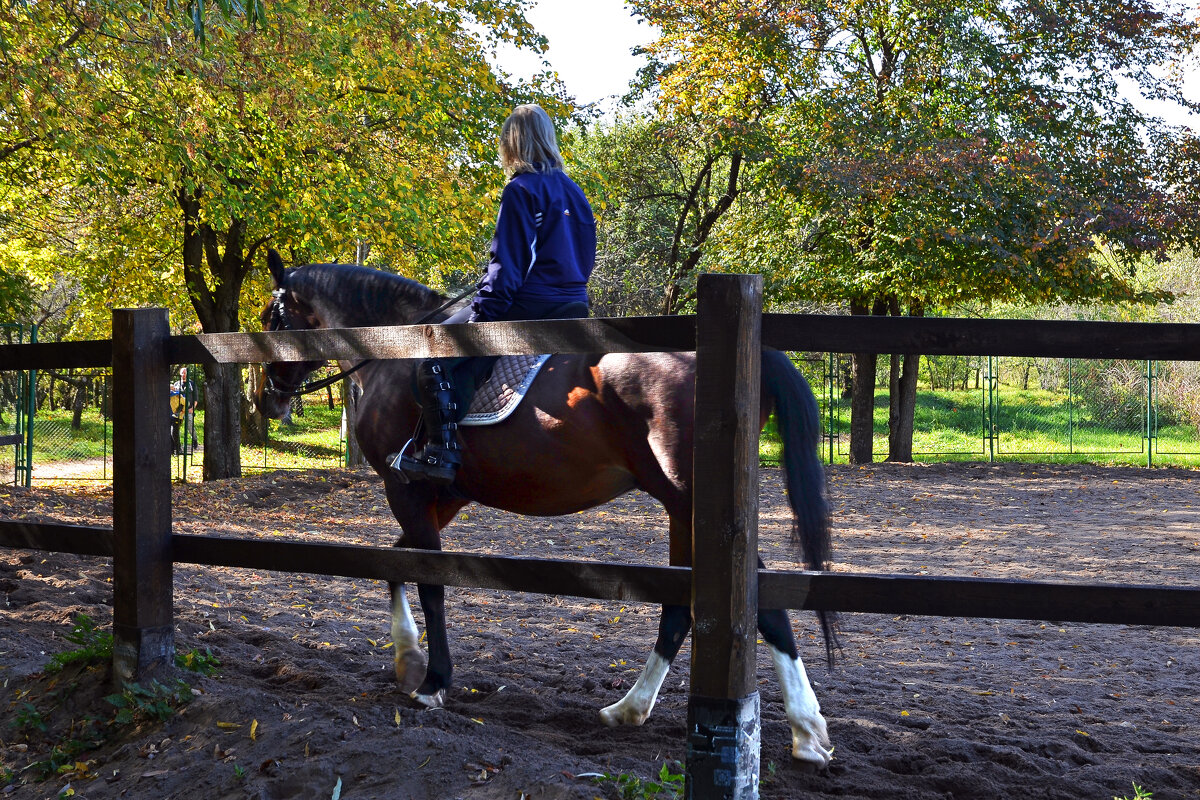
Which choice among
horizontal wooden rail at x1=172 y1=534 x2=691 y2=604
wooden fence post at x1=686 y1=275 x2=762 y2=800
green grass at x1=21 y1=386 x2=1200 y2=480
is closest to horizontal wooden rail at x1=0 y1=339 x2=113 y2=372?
horizontal wooden rail at x1=172 y1=534 x2=691 y2=604

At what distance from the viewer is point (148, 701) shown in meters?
3.96

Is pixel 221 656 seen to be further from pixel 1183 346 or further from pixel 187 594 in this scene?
pixel 1183 346

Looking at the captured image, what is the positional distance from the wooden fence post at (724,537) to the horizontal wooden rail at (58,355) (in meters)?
2.86

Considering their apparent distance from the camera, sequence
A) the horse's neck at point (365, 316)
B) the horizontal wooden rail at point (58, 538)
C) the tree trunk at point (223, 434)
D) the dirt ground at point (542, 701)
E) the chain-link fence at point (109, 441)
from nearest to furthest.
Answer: the dirt ground at point (542, 701), the horizontal wooden rail at point (58, 538), the horse's neck at point (365, 316), the tree trunk at point (223, 434), the chain-link fence at point (109, 441)

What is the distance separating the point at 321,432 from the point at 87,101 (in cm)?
2687

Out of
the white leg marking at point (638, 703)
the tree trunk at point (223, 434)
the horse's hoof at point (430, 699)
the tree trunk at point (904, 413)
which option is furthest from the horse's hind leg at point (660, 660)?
the tree trunk at point (904, 413)

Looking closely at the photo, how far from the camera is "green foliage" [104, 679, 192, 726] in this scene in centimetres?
391

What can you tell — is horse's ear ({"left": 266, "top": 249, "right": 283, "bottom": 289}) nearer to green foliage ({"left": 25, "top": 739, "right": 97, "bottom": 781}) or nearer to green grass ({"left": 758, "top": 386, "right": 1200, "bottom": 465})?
green foliage ({"left": 25, "top": 739, "right": 97, "bottom": 781})

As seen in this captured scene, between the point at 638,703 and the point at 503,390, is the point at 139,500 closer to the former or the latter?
the point at 503,390

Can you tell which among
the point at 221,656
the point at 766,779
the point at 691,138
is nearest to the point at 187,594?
the point at 221,656

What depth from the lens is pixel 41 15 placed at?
29.4 ft

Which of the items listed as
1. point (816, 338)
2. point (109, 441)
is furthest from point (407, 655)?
point (109, 441)

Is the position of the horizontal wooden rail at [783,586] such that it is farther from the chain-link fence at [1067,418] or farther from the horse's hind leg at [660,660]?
the chain-link fence at [1067,418]

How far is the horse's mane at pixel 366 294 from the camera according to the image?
515cm
